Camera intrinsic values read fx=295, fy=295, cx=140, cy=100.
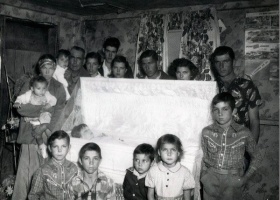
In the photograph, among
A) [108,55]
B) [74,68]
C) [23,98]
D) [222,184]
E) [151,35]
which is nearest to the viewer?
[222,184]

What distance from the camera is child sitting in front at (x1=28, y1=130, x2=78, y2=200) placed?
238 centimetres

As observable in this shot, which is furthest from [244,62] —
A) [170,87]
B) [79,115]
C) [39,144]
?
[39,144]

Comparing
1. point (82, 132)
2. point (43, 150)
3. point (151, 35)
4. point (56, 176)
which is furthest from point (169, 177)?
point (151, 35)

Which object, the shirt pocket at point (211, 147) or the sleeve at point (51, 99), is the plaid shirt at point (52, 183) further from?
the shirt pocket at point (211, 147)

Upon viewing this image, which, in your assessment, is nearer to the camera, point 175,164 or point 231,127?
point 175,164

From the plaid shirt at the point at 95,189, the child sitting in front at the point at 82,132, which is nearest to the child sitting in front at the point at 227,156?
the plaid shirt at the point at 95,189

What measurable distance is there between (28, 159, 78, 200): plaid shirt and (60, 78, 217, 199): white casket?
0.31 m

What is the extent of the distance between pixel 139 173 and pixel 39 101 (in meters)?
1.32

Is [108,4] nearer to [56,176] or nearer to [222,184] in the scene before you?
[56,176]

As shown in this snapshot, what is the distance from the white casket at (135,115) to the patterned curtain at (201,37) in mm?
1262

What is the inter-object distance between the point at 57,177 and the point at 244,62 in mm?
2966

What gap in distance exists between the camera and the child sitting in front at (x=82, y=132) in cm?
308

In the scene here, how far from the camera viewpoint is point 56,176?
7.90 feet

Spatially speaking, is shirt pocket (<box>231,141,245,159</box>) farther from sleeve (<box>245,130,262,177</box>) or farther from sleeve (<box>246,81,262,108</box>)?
sleeve (<box>246,81,262,108</box>)
